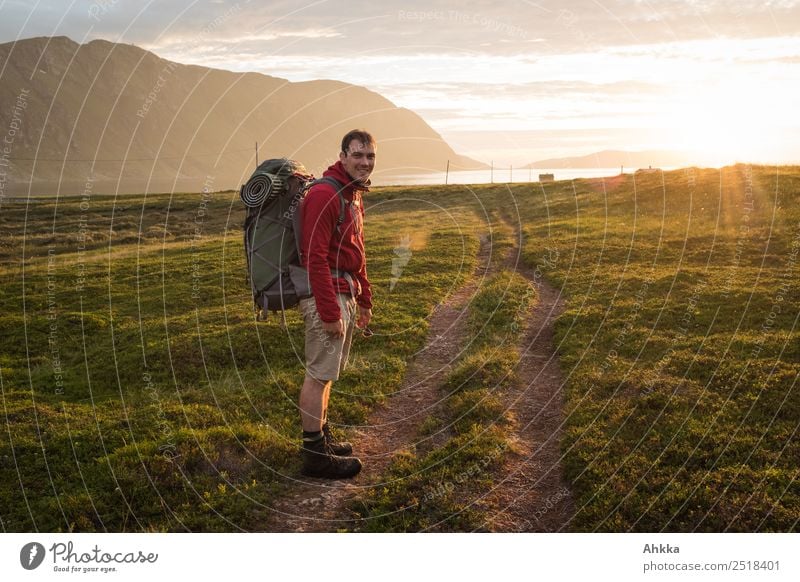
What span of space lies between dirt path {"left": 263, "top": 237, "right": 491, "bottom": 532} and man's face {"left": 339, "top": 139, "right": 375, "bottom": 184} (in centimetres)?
430

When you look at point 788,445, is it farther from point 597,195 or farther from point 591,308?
point 597,195

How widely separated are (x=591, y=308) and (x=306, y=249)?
10513 millimetres

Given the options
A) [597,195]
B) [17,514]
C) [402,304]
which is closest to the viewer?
[17,514]

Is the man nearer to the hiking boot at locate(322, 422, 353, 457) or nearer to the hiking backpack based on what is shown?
the hiking backpack

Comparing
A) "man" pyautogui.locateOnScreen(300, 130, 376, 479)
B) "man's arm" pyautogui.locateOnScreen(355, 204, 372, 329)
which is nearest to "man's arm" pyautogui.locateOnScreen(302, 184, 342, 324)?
"man" pyautogui.locateOnScreen(300, 130, 376, 479)

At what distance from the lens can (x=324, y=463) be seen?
7988 mm

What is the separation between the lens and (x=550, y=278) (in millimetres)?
19828

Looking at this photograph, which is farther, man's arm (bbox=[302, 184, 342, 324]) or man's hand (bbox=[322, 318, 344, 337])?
man's hand (bbox=[322, 318, 344, 337])

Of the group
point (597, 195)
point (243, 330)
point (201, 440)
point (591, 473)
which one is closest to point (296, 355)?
point (243, 330)

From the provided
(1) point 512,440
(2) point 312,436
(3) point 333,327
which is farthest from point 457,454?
(3) point 333,327

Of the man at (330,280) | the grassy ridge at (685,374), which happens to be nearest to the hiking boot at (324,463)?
the man at (330,280)

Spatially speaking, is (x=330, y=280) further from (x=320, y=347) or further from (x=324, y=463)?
(x=324, y=463)

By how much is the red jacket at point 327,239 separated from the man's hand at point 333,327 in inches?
1.9

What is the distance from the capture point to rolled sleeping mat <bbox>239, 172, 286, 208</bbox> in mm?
7023
